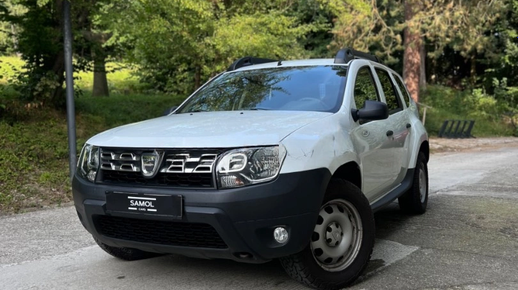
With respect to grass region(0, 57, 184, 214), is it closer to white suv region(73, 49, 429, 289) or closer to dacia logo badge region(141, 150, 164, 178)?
white suv region(73, 49, 429, 289)

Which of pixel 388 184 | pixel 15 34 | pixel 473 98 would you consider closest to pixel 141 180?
pixel 388 184

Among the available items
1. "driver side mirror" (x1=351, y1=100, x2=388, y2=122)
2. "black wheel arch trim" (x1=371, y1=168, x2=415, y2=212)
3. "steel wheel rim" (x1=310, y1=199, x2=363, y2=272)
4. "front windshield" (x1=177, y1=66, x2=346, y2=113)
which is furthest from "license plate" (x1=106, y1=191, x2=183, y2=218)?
"black wheel arch trim" (x1=371, y1=168, x2=415, y2=212)

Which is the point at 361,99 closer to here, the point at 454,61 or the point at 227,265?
the point at 227,265

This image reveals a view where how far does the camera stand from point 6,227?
6066 millimetres

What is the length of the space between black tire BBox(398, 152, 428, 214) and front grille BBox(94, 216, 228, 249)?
332 cm

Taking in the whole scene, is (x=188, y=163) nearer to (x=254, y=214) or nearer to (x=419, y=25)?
(x=254, y=214)

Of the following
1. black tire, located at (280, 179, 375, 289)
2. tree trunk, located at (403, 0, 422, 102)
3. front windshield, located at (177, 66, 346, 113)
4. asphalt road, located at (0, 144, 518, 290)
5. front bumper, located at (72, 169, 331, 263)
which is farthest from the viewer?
tree trunk, located at (403, 0, 422, 102)

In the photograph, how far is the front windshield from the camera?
448cm

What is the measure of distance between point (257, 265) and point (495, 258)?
208 cm

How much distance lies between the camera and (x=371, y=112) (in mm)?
4266

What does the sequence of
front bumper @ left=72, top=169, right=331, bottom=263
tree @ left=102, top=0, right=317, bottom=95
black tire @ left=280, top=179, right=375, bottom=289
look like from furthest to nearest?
tree @ left=102, top=0, right=317, bottom=95 < black tire @ left=280, top=179, right=375, bottom=289 < front bumper @ left=72, top=169, right=331, bottom=263

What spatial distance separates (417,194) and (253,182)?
3404 millimetres

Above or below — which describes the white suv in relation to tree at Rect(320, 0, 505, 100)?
below

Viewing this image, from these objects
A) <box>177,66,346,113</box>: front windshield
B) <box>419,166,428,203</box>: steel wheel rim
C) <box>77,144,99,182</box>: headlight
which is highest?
<box>177,66,346,113</box>: front windshield
